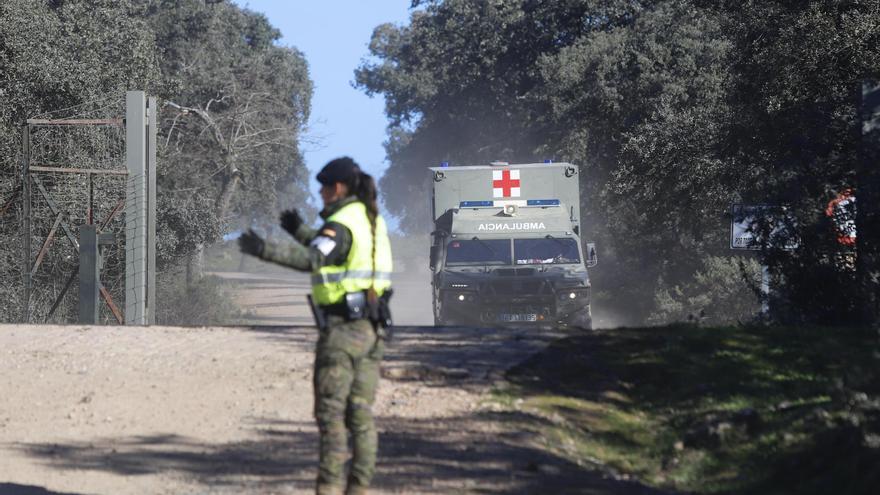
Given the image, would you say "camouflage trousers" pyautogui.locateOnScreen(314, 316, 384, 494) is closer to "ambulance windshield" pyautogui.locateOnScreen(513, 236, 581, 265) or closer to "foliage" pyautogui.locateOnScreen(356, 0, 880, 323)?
"foliage" pyautogui.locateOnScreen(356, 0, 880, 323)

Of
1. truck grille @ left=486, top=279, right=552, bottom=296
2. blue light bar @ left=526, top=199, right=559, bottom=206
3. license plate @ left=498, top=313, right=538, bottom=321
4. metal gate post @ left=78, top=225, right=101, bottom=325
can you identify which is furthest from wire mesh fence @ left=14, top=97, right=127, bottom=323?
license plate @ left=498, top=313, right=538, bottom=321

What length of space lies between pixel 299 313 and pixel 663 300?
41.0 feet

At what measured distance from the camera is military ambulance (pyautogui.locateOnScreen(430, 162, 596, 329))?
17.8m

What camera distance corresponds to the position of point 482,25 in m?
42.7

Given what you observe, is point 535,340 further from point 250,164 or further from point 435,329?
point 250,164

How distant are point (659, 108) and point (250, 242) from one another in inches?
897

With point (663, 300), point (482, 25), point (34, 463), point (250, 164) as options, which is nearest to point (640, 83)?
point (663, 300)

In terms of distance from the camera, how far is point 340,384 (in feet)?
20.9

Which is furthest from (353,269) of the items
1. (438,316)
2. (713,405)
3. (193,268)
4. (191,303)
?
(193,268)

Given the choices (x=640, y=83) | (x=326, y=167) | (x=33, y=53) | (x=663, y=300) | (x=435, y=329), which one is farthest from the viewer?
(x=663, y=300)

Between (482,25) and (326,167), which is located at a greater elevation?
(482,25)

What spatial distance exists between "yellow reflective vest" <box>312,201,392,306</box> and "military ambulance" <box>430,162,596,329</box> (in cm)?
1031

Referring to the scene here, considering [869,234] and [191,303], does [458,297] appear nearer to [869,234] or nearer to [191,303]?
[869,234]

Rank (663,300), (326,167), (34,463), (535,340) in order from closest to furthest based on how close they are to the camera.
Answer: (326,167)
(34,463)
(535,340)
(663,300)
